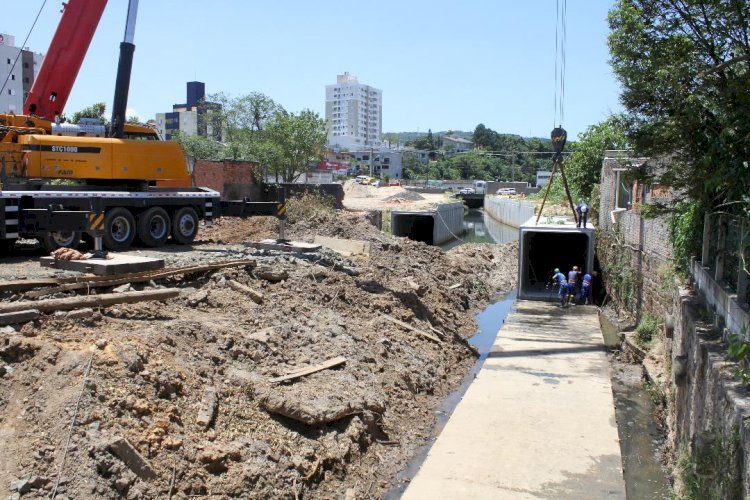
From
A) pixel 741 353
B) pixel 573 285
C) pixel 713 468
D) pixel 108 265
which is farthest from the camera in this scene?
pixel 573 285

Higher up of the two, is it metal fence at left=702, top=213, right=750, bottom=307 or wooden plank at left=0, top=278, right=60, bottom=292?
metal fence at left=702, top=213, right=750, bottom=307

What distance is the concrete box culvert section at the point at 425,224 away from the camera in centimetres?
3903

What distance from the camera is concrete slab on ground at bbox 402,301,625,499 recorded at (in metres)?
8.80

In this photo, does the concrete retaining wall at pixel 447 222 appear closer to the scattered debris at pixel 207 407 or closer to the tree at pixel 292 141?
the tree at pixel 292 141

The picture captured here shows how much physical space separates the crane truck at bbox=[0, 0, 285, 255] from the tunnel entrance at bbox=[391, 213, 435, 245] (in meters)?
21.9

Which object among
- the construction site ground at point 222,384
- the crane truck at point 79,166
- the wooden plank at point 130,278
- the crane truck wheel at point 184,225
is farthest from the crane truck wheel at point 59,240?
the wooden plank at point 130,278

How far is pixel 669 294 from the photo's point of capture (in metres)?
13.3

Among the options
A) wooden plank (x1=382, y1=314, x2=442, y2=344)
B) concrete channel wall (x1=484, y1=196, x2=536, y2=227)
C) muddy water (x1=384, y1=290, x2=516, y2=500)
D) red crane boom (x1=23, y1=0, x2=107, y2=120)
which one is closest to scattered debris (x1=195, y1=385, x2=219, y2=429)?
muddy water (x1=384, y1=290, x2=516, y2=500)

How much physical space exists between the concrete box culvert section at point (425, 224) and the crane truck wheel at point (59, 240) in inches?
929

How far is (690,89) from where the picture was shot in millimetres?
10633

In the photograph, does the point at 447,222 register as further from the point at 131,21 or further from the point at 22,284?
the point at 22,284

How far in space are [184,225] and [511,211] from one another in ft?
145

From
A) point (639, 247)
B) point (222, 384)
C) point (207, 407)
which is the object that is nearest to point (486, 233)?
point (639, 247)

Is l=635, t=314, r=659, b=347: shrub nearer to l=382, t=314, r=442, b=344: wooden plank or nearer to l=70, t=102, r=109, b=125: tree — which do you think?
l=382, t=314, r=442, b=344: wooden plank
